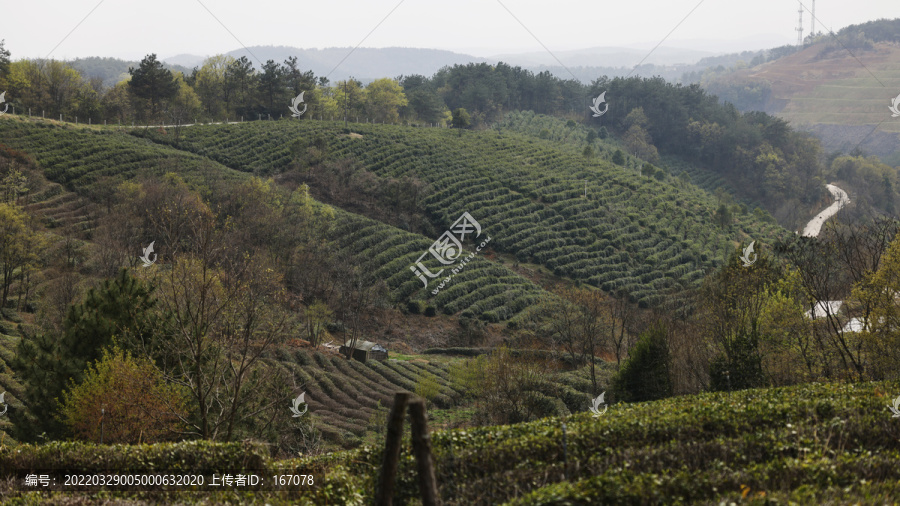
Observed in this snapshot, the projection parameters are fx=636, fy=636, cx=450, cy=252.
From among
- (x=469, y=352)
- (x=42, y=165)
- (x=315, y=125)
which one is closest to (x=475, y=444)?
(x=469, y=352)

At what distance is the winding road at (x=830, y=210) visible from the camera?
2940 inches

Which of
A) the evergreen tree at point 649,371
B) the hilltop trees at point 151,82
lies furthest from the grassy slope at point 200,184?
the evergreen tree at point 649,371

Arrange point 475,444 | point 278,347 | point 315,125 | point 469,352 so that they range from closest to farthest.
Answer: point 475,444, point 278,347, point 469,352, point 315,125

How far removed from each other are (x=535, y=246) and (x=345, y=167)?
64.8 feet

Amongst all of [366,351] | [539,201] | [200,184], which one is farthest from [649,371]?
[539,201]

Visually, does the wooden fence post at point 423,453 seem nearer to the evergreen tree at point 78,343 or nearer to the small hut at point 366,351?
the evergreen tree at point 78,343

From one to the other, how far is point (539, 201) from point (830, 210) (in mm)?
53058

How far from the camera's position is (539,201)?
190ft

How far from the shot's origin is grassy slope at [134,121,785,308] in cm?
4894

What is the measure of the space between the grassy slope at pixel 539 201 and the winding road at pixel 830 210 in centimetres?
1191

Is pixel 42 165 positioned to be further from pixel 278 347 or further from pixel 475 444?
pixel 475 444

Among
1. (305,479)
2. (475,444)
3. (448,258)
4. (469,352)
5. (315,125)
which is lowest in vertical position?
(469,352)

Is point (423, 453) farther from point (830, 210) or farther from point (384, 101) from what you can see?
point (830, 210)

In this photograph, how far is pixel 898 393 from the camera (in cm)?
940
